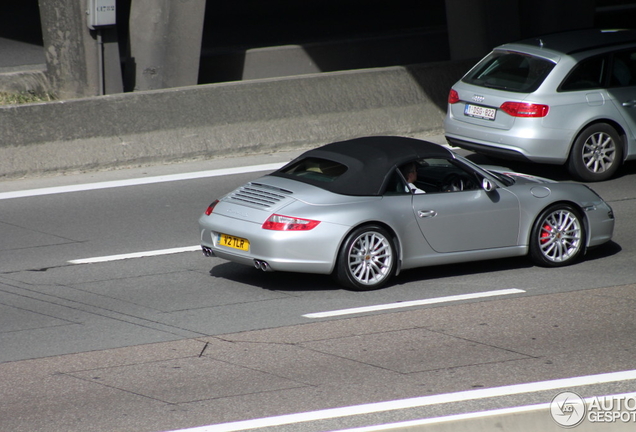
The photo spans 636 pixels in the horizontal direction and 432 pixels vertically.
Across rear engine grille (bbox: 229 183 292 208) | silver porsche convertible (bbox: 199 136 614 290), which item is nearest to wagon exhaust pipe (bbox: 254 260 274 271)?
silver porsche convertible (bbox: 199 136 614 290)

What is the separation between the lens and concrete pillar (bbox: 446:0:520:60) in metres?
18.3

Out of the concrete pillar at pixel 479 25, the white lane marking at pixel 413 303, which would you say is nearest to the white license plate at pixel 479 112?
the white lane marking at pixel 413 303

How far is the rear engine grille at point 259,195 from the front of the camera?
29.5ft

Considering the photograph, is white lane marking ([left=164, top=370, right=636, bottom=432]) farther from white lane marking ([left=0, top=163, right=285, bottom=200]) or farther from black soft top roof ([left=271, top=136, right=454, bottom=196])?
white lane marking ([left=0, top=163, right=285, bottom=200])

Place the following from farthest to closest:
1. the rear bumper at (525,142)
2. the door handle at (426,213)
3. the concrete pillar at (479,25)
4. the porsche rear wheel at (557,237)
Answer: the concrete pillar at (479,25) < the rear bumper at (525,142) < the porsche rear wheel at (557,237) < the door handle at (426,213)

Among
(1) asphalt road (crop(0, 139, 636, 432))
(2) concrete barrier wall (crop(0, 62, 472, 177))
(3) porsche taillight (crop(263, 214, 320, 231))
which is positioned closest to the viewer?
(1) asphalt road (crop(0, 139, 636, 432))

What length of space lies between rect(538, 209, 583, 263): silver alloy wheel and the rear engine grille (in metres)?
2.70

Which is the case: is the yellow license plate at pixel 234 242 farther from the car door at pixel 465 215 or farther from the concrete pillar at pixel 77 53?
the concrete pillar at pixel 77 53

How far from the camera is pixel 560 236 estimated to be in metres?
9.81

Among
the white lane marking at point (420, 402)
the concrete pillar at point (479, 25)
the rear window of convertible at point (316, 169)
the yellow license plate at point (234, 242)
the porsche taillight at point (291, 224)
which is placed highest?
the concrete pillar at point (479, 25)

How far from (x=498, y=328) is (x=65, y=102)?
8.28m

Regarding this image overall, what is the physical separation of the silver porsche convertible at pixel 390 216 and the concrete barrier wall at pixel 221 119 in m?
5.24

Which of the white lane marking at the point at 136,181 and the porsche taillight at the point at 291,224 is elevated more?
the porsche taillight at the point at 291,224

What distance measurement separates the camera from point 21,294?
909 centimetres
